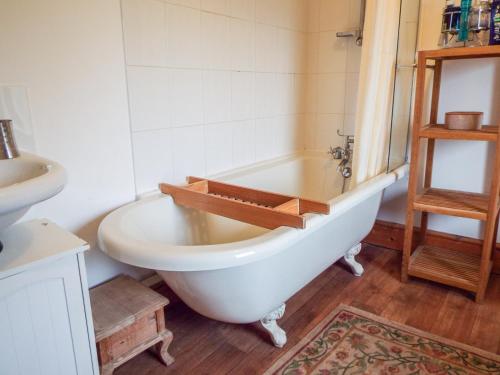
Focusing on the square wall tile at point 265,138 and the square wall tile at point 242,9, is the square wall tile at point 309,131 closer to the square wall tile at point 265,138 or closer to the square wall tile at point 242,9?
the square wall tile at point 265,138

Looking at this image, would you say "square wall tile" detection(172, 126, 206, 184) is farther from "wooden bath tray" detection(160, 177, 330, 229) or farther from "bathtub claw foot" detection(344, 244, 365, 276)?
"bathtub claw foot" detection(344, 244, 365, 276)

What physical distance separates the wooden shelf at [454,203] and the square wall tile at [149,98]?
131cm

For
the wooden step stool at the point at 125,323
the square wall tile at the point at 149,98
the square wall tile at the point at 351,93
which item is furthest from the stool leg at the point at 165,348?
the square wall tile at the point at 351,93

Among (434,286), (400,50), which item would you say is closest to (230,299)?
(434,286)

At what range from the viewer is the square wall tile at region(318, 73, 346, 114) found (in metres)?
2.65

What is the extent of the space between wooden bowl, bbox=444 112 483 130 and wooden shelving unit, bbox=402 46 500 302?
0.18 feet

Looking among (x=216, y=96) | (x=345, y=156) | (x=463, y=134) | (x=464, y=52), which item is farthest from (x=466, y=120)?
(x=216, y=96)

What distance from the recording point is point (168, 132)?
188cm

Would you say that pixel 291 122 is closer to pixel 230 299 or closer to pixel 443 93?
pixel 443 93

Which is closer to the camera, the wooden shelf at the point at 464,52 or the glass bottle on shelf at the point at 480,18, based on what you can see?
the wooden shelf at the point at 464,52

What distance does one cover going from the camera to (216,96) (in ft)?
6.89

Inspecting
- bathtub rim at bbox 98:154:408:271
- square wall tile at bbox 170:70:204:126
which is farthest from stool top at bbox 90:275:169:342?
square wall tile at bbox 170:70:204:126

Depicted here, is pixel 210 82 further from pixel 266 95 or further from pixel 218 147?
pixel 266 95

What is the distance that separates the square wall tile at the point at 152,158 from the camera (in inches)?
69.1
